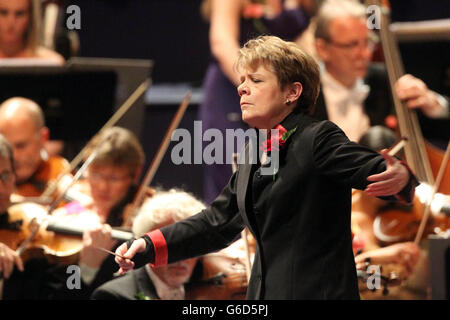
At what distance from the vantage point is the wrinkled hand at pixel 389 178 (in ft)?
5.30

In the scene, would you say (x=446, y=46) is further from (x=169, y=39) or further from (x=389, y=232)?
(x=169, y=39)

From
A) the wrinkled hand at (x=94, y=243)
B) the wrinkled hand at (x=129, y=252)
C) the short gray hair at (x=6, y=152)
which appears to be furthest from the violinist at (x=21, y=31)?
the wrinkled hand at (x=129, y=252)

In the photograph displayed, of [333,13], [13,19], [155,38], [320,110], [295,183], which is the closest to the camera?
[295,183]

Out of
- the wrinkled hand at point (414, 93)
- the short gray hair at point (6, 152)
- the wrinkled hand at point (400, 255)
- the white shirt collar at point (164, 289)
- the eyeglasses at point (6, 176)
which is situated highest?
the wrinkled hand at point (414, 93)

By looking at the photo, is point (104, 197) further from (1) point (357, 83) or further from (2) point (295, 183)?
(2) point (295, 183)

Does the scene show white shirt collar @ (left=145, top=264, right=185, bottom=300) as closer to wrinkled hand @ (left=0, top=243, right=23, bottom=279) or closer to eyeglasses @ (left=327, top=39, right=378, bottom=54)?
wrinkled hand @ (left=0, top=243, right=23, bottom=279)

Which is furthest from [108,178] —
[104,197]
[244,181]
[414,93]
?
[244,181]

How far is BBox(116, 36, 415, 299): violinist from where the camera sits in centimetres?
168

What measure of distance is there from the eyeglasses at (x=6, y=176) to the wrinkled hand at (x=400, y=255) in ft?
3.77

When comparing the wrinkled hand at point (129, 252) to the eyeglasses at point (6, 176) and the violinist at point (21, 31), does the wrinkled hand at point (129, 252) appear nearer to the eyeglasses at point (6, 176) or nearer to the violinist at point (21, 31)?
the eyeglasses at point (6, 176)

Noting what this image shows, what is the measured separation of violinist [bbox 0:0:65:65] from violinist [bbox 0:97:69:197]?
0.35 metres

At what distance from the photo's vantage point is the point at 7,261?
102 inches

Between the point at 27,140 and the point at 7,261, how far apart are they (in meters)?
0.70

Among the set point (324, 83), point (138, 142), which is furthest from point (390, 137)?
point (138, 142)
